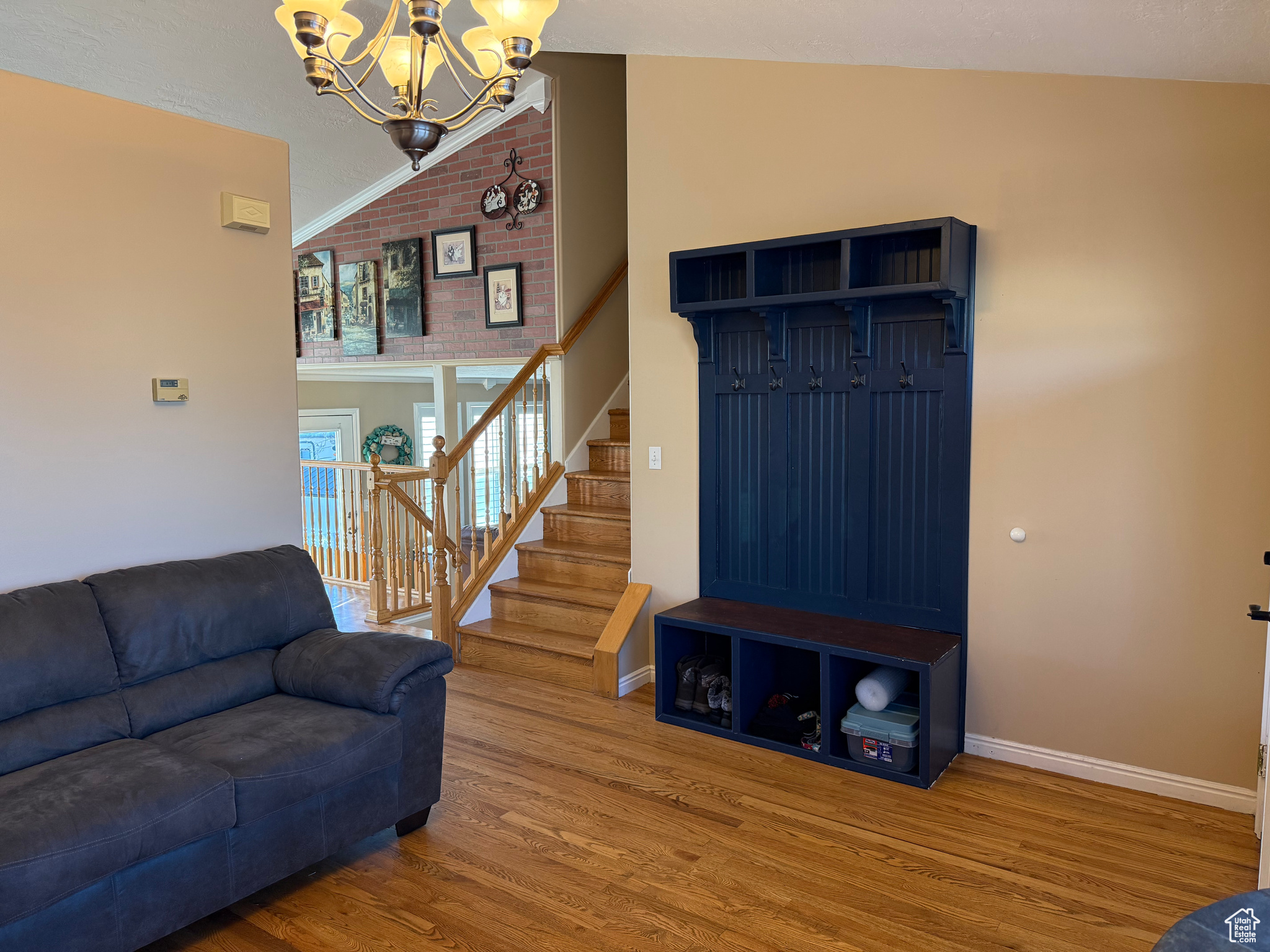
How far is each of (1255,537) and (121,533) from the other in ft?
12.4

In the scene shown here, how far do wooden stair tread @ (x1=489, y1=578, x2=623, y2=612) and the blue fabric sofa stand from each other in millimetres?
1619

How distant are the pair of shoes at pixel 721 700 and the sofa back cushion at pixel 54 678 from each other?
87.2 inches

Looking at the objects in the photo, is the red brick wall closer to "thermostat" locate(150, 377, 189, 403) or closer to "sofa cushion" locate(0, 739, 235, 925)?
"thermostat" locate(150, 377, 189, 403)

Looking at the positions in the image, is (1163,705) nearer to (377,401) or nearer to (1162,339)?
(1162,339)

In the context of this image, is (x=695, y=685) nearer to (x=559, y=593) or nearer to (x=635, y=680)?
(x=635, y=680)

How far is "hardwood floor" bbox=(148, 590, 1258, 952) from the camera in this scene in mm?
2275

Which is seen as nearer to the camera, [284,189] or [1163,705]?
[1163,705]

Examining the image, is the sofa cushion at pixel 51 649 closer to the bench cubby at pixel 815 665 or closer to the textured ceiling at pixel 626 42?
the bench cubby at pixel 815 665

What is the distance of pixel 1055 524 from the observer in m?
3.14

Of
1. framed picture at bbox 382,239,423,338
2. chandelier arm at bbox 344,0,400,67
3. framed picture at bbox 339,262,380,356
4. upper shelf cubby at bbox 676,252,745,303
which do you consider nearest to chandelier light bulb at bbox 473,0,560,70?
Result: chandelier arm at bbox 344,0,400,67

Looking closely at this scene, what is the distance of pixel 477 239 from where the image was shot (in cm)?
570

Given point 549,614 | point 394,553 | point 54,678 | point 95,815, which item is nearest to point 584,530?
point 549,614

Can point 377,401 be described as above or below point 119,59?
below

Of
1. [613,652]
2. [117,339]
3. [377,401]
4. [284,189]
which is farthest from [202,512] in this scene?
[377,401]
